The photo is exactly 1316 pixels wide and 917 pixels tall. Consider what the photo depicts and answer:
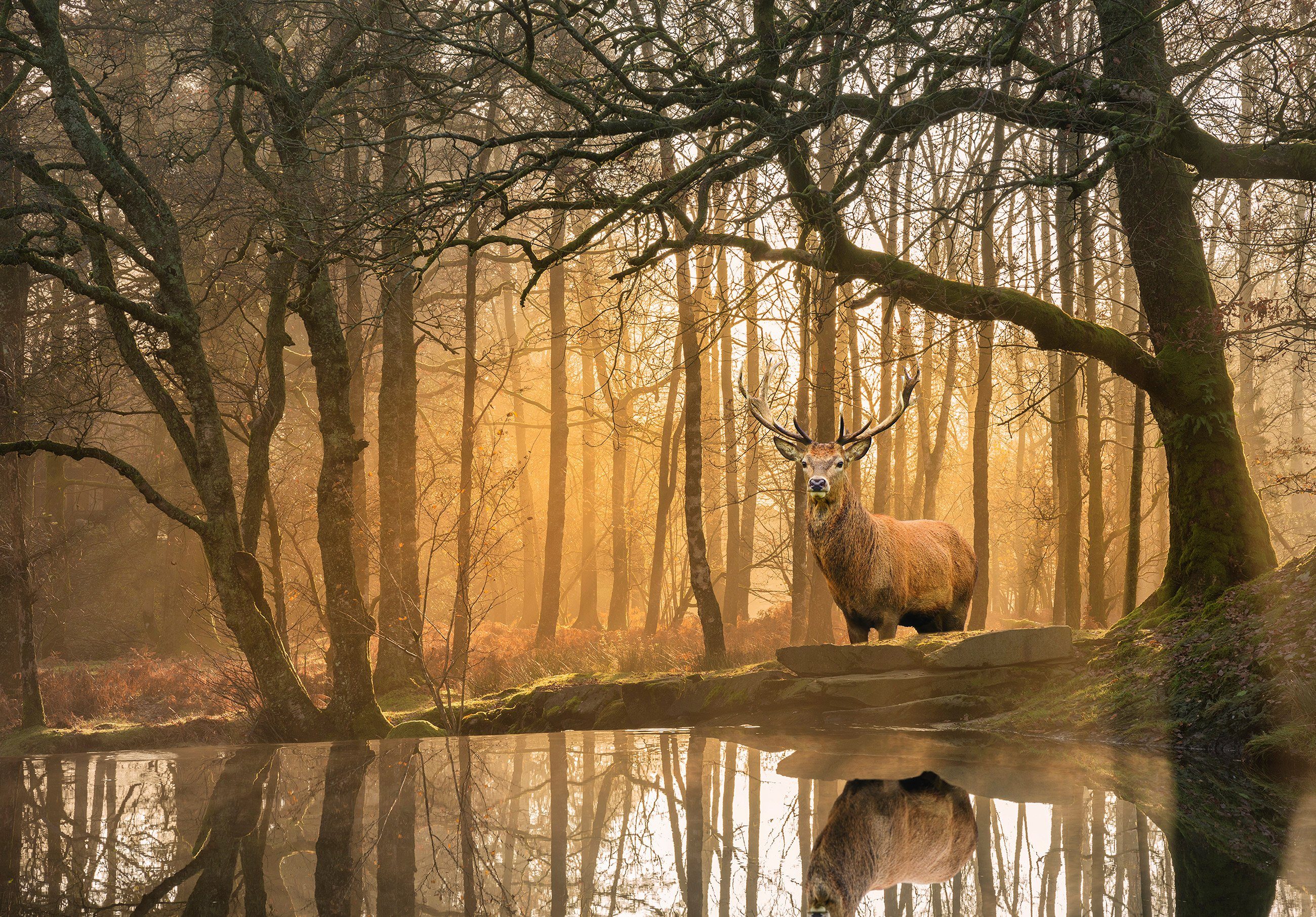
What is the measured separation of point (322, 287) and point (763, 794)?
6.90 m

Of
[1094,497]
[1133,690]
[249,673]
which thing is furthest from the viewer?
[1094,497]

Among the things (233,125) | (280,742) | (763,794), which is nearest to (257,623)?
(280,742)

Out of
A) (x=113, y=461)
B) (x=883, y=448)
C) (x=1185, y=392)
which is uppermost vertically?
(x=883, y=448)

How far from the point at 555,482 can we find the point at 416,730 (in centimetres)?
1117

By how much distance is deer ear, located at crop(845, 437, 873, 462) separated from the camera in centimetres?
903

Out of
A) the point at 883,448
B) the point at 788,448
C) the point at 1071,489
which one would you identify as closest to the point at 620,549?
the point at 883,448

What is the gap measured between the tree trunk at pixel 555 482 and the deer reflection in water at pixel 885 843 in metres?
14.7

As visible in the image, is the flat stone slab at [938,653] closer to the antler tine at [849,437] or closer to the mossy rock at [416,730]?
the antler tine at [849,437]

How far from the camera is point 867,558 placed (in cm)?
917

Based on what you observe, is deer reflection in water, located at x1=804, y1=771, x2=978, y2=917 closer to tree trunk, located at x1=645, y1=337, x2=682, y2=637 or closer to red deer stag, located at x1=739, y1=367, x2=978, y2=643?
red deer stag, located at x1=739, y1=367, x2=978, y2=643

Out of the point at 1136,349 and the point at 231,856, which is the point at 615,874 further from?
the point at 1136,349

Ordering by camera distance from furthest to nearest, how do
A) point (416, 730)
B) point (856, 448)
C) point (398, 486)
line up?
point (398, 486), point (416, 730), point (856, 448)

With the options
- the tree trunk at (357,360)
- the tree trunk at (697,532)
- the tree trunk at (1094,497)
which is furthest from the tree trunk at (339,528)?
the tree trunk at (1094,497)

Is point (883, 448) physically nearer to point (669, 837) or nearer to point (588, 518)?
point (588, 518)
